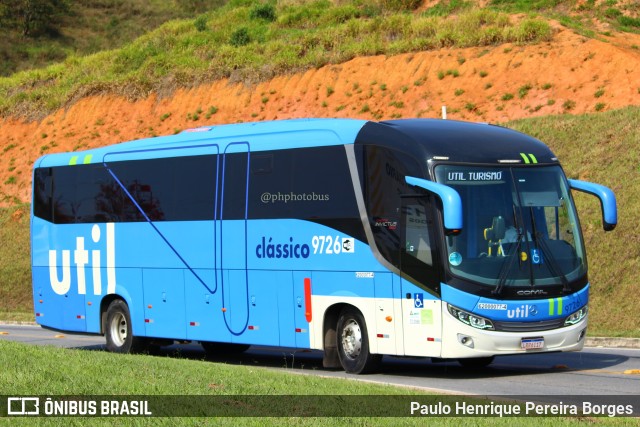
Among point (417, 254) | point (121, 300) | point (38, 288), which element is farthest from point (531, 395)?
point (38, 288)

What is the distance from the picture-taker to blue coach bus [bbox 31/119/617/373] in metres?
15.2

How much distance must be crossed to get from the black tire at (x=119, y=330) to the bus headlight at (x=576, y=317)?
8.64 m

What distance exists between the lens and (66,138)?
187 ft

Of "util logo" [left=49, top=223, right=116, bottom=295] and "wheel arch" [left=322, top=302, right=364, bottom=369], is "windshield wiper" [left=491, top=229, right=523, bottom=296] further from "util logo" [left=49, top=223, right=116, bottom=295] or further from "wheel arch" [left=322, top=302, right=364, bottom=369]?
"util logo" [left=49, top=223, right=116, bottom=295]

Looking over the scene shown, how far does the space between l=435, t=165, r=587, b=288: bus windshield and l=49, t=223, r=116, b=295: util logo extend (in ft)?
26.4

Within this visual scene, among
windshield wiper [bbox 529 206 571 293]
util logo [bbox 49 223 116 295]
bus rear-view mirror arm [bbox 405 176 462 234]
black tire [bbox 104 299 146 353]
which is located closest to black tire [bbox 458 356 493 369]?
windshield wiper [bbox 529 206 571 293]

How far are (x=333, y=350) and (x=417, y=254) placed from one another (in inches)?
94.0

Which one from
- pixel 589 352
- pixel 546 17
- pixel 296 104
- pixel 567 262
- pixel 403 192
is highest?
pixel 546 17

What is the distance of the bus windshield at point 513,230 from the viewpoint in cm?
1512

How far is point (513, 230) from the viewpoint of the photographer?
15352mm

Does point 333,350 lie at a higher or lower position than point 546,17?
lower

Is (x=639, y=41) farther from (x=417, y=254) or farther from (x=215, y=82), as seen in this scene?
(x=417, y=254)

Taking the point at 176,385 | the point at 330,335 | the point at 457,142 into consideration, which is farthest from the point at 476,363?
the point at 176,385

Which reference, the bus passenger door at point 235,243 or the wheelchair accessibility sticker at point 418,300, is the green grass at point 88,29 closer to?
the bus passenger door at point 235,243
